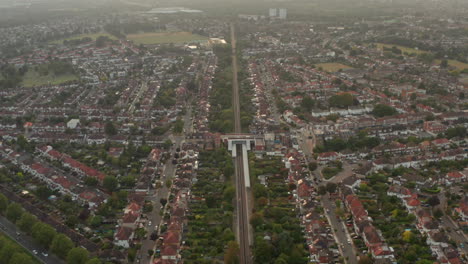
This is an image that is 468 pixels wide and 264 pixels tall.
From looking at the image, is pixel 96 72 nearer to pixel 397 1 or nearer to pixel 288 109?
pixel 288 109

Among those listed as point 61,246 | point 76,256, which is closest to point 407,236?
point 76,256

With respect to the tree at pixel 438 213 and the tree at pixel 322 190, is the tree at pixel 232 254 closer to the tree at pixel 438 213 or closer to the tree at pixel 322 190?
the tree at pixel 322 190

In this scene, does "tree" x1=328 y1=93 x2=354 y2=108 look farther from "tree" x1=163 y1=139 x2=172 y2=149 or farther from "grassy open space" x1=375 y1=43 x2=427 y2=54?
Result: "grassy open space" x1=375 y1=43 x2=427 y2=54

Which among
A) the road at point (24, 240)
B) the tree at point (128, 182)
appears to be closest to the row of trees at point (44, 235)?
the road at point (24, 240)

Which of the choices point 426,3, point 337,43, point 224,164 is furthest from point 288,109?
point 426,3

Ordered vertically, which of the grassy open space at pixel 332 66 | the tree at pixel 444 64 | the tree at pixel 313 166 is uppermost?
the tree at pixel 444 64

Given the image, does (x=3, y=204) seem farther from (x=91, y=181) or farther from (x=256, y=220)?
(x=256, y=220)

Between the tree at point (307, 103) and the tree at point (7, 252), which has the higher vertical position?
the tree at point (307, 103)
